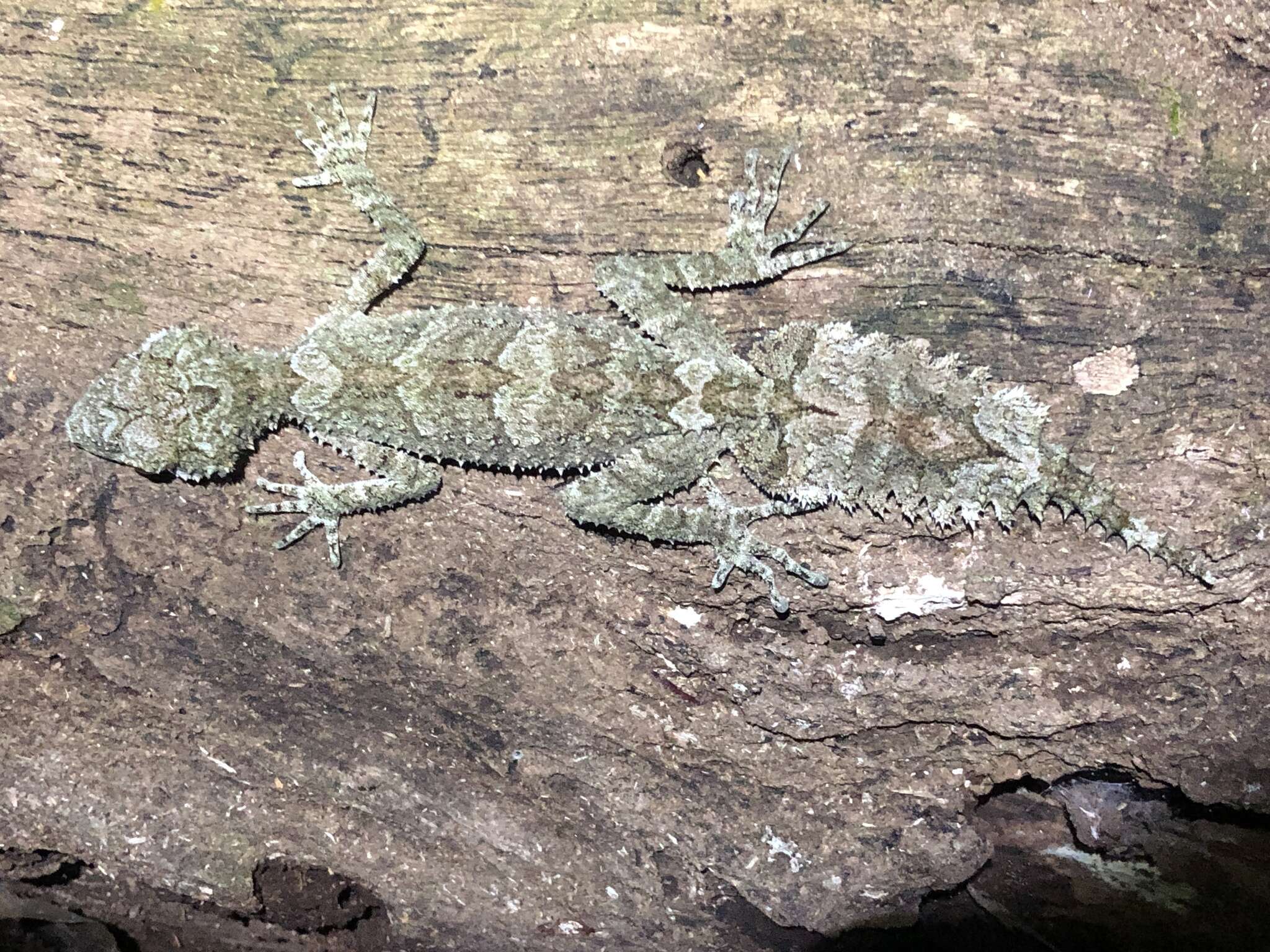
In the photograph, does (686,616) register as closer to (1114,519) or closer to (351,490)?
(351,490)

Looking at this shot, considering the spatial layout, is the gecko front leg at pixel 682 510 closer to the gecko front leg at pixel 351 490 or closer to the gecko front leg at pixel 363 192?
the gecko front leg at pixel 351 490

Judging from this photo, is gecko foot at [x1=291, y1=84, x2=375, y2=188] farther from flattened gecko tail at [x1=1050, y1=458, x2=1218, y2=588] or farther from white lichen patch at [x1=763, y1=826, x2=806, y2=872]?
white lichen patch at [x1=763, y1=826, x2=806, y2=872]

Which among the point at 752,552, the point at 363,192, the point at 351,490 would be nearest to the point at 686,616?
the point at 752,552

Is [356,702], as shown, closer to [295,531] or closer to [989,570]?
[295,531]

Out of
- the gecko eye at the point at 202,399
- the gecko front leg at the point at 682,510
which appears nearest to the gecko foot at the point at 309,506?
the gecko eye at the point at 202,399

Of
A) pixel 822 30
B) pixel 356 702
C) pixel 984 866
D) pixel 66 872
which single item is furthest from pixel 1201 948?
pixel 66 872

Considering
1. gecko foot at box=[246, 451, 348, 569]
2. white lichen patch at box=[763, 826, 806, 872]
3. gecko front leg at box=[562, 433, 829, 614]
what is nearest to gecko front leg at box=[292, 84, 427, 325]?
gecko foot at box=[246, 451, 348, 569]
